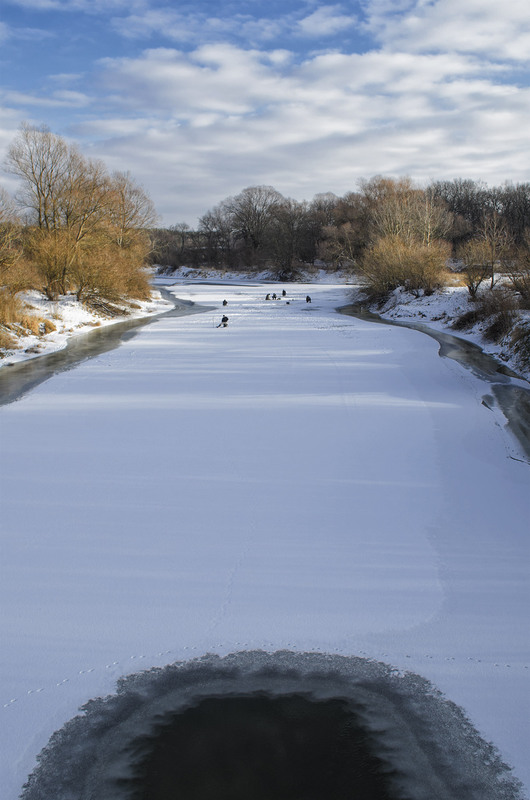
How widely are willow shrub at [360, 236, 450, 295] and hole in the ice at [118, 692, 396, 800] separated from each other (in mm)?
31504

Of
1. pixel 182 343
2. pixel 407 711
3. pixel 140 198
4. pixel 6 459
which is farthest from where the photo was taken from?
pixel 140 198

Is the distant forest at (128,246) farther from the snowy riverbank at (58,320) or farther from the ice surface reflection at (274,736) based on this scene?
the ice surface reflection at (274,736)

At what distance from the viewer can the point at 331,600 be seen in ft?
15.3

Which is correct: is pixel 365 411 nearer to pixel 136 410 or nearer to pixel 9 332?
pixel 136 410

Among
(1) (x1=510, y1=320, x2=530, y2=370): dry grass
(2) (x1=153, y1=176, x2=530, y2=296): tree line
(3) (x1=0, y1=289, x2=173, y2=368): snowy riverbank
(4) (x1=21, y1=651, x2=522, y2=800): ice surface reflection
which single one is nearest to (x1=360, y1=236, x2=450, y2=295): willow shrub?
(2) (x1=153, y1=176, x2=530, y2=296): tree line

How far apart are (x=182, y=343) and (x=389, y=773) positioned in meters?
17.4

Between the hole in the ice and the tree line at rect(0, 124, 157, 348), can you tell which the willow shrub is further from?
the hole in the ice

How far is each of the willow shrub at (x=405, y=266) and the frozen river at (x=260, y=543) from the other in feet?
74.9

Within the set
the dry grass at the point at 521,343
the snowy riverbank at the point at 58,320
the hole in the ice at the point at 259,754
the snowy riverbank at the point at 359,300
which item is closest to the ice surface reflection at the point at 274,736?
the hole in the ice at the point at 259,754

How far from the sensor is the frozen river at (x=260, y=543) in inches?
155

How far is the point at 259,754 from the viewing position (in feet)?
10.5

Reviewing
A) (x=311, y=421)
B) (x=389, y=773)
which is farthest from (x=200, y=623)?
(x=311, y=421)

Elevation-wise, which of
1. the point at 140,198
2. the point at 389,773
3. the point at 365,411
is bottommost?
the point at 389,773

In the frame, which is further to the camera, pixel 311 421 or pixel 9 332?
pixel 9 332
